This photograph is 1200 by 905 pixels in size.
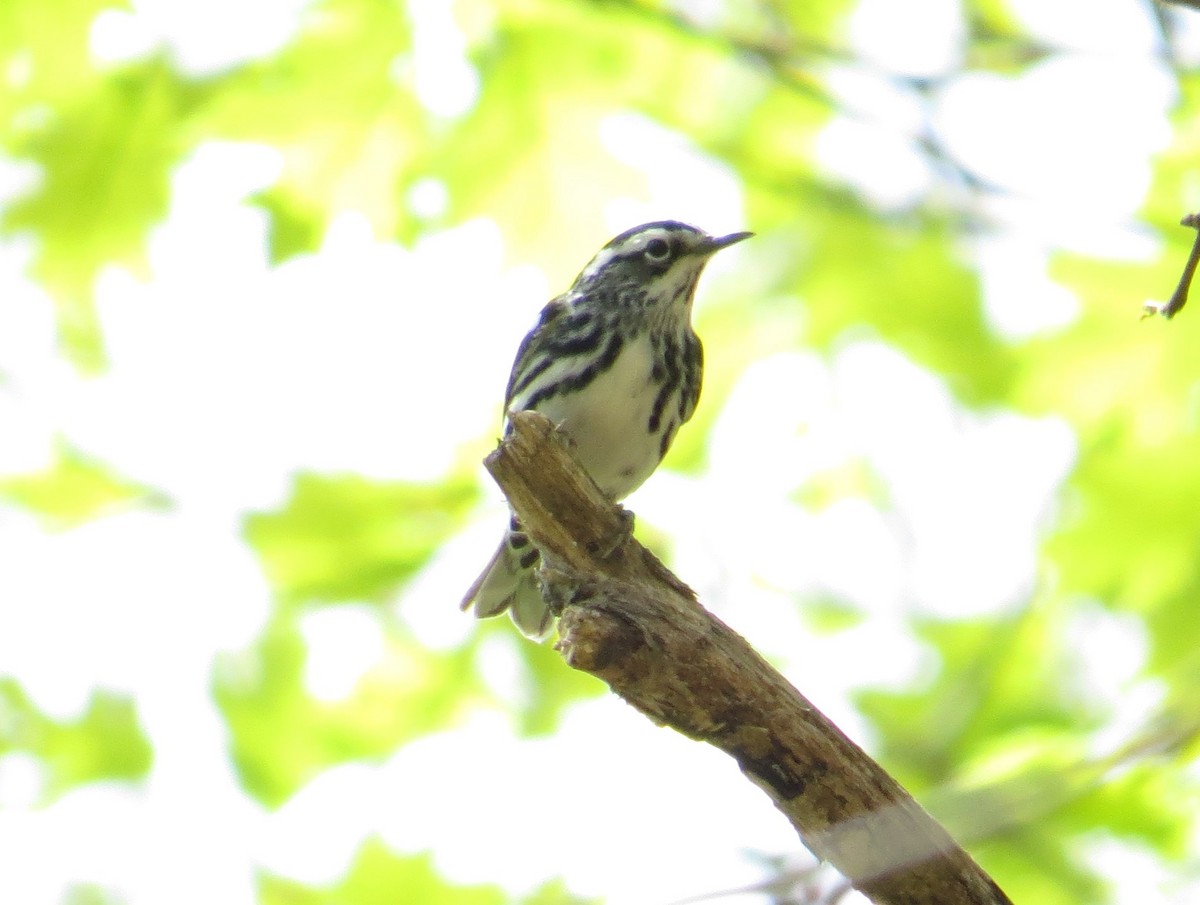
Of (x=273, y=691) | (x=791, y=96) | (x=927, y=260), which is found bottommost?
(x=273, y=691)

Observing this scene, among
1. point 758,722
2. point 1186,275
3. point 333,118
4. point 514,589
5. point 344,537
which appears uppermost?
point 333,118

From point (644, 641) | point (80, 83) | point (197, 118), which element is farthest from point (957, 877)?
point (80, 83)

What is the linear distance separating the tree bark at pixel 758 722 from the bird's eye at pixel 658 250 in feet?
6.01

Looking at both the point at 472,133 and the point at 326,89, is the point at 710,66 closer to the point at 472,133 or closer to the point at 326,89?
the point at 472,133

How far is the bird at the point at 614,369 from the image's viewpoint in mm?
4352

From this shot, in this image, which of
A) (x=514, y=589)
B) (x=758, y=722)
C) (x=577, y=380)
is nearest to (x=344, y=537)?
(x=514, y=589)

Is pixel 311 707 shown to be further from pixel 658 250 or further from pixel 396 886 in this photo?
pixel 658 250

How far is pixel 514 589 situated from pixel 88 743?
6.20 ft

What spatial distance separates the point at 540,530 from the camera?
3.28m

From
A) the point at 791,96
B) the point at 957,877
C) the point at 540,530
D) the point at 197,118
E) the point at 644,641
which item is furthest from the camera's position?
the point at 791,96

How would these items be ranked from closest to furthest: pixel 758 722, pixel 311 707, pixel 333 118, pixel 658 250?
pixel 758 722 < pixel 333 118 < pixel 658 250 < pixel 311 707

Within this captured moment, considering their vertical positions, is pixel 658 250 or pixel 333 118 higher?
pixel 333 118

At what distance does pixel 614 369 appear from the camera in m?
4.38

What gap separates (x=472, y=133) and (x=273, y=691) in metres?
2.30
